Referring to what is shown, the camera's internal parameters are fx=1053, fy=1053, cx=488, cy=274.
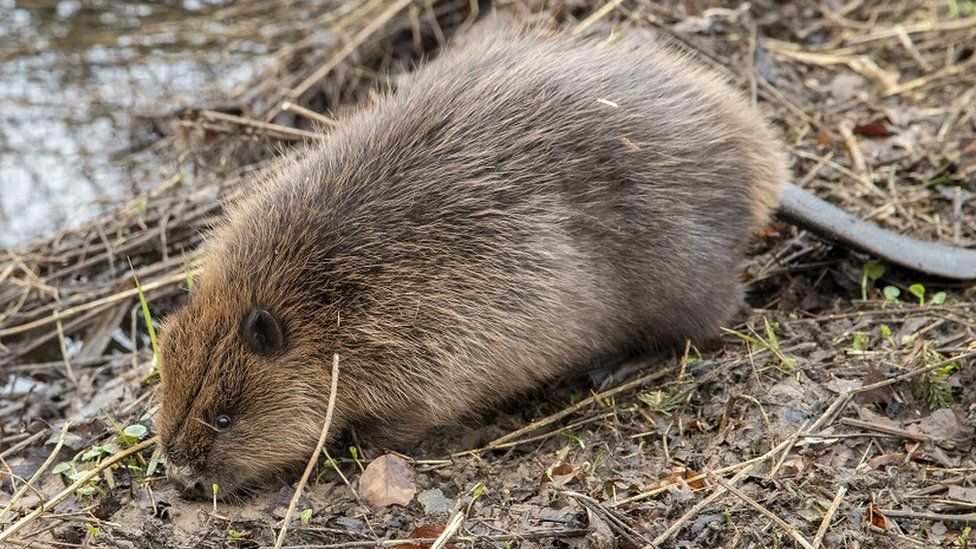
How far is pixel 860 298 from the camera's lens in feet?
16.0

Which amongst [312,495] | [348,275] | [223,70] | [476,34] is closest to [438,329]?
[348,275]

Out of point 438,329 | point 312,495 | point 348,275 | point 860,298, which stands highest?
point 348,275

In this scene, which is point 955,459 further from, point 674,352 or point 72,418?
point 72,418

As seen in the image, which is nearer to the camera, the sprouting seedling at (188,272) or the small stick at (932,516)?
the small stick at (932,516)

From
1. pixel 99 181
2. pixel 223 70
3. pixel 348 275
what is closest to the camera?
pixel 348 275

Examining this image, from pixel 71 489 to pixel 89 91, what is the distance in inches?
187

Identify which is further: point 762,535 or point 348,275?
point 348,275

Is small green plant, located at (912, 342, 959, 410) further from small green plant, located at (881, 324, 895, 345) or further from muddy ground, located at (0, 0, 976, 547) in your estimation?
small green plant, located at (881, 324, 895, 345)

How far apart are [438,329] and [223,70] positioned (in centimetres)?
464

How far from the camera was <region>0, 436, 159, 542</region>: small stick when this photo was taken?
3.55 m

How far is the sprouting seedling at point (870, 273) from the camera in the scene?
4.84 metres

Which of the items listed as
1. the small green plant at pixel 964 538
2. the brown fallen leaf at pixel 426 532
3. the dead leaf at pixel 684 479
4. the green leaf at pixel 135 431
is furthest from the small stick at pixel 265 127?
the small green plant at pixel 964 538

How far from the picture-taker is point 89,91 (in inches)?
307

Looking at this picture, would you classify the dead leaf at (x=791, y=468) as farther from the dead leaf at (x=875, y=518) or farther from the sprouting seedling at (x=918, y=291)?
the sprouting seedling at (x=918, y=291)
